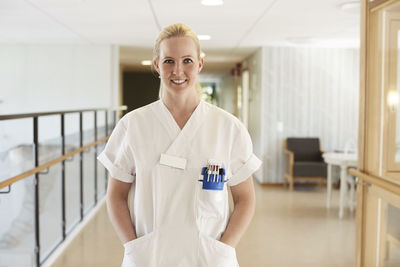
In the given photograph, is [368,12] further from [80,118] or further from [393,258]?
[80,118]

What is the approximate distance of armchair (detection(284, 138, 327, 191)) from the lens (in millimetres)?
7246

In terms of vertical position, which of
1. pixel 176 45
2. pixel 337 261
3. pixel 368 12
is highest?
pixel 368 12

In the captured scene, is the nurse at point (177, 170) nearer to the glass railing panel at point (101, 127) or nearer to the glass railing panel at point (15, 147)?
the glass railing panel at point (15, 147)

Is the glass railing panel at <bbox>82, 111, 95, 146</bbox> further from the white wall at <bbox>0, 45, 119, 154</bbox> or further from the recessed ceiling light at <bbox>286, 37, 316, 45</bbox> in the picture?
the recessed ceiling light at <bbox>286, 37, 316, 45</bbox>

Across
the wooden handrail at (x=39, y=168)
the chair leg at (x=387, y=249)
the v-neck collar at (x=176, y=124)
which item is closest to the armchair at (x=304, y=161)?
the wooden handrail at (x=39, y=168)

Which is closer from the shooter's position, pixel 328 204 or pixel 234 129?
pixel 234 129

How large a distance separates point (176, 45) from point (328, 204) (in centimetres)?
525

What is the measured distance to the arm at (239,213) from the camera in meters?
1.49

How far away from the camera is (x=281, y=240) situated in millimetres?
4695

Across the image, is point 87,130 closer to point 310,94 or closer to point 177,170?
point 310,94

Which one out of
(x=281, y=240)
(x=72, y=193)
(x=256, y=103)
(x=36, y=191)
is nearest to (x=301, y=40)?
(x=256, y=103)

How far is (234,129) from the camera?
1507 millimetres

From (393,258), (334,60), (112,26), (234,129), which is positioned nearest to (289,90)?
(334,60)

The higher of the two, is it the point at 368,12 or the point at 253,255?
the point at 368,12
